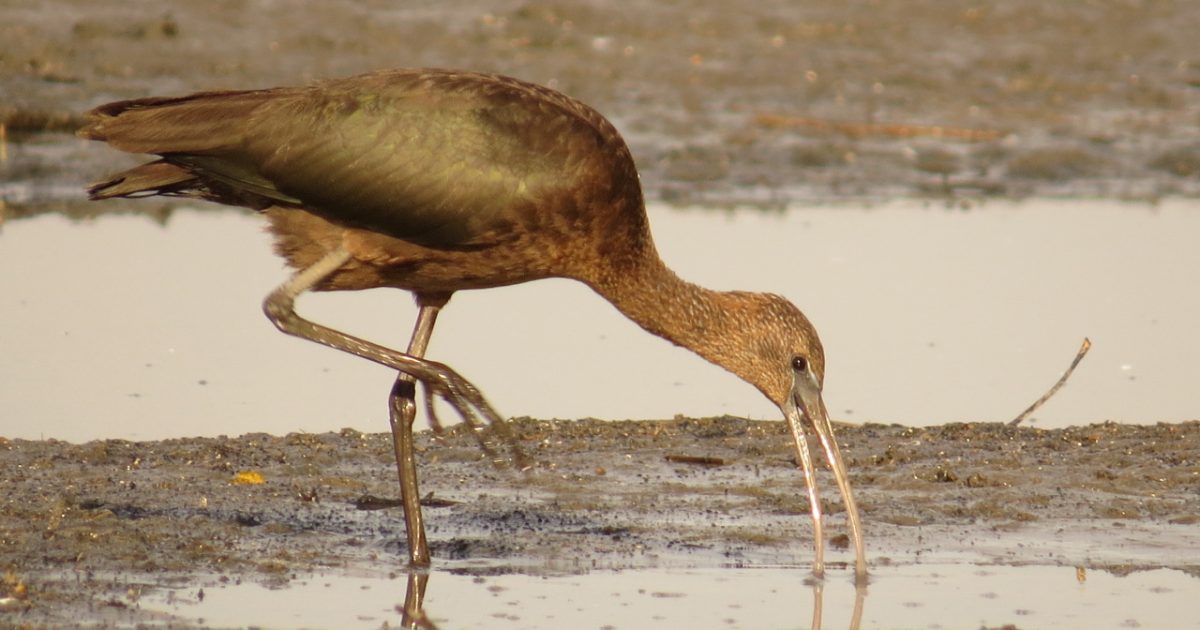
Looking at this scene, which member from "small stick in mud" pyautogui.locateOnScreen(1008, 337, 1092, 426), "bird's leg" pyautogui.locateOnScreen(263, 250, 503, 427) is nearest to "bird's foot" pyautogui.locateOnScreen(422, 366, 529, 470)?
"bird's leg" pyautogui.locateOnScreen(263, 250, 503, 427)

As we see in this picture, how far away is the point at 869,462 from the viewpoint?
7605 millimetres

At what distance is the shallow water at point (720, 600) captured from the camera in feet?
19.2

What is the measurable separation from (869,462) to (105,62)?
7791 millimetres

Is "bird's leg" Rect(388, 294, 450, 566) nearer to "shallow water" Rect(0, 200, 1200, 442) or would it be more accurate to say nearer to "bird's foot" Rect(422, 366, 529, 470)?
"bird's foot" Rect(422, 366, 529, 470)

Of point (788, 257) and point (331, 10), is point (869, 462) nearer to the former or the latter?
point (788, 257)

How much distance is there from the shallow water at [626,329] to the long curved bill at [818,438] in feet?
5.53

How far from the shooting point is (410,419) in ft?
22.1

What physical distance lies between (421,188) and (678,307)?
939 millimetres

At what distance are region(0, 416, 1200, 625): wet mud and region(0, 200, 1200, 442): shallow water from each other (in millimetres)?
478

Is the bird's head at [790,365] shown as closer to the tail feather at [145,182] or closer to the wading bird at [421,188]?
the wading bird at [421,188]

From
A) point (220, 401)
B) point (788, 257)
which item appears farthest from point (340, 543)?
point (788, 257)

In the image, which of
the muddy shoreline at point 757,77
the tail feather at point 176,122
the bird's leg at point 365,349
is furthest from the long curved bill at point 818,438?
the muddy shoreline at point 757,77

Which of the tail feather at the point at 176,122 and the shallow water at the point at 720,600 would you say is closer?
the shallow water at the point at 720,600

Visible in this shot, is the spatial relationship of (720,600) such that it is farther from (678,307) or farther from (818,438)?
(678,307)
